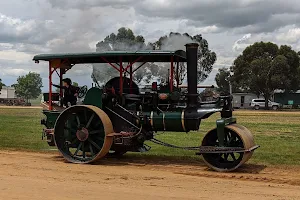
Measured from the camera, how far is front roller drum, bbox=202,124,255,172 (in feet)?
30.6

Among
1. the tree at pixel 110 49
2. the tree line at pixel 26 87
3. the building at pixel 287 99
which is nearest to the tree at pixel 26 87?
the tree line at pixel 26 87

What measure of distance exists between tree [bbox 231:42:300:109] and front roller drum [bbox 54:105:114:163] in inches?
1877

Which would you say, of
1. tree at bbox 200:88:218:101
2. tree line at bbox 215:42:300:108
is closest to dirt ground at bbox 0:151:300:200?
tree at bbox 200:88:218:101

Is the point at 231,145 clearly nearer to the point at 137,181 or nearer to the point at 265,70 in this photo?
the point at 137,181

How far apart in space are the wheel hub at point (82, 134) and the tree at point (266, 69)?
1882 inches

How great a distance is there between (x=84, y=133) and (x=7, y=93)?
103 m

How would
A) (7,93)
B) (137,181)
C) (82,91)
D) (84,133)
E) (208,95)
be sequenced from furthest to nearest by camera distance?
(7,93) → (82,91) → (84,133) → (208,95) → (137,181)

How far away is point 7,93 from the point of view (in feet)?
355

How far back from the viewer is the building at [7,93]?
352 ft

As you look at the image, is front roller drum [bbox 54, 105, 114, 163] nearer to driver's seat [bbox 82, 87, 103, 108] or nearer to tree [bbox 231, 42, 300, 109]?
driver's seat [bbox 82, 87, 103, 108]

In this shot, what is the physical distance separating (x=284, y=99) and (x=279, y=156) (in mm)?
52057

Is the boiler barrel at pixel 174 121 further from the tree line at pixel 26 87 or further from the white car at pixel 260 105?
the tree line at pixel 26 87

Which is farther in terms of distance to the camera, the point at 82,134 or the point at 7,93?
the point at 7,93

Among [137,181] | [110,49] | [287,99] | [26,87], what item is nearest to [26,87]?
[26,87]
